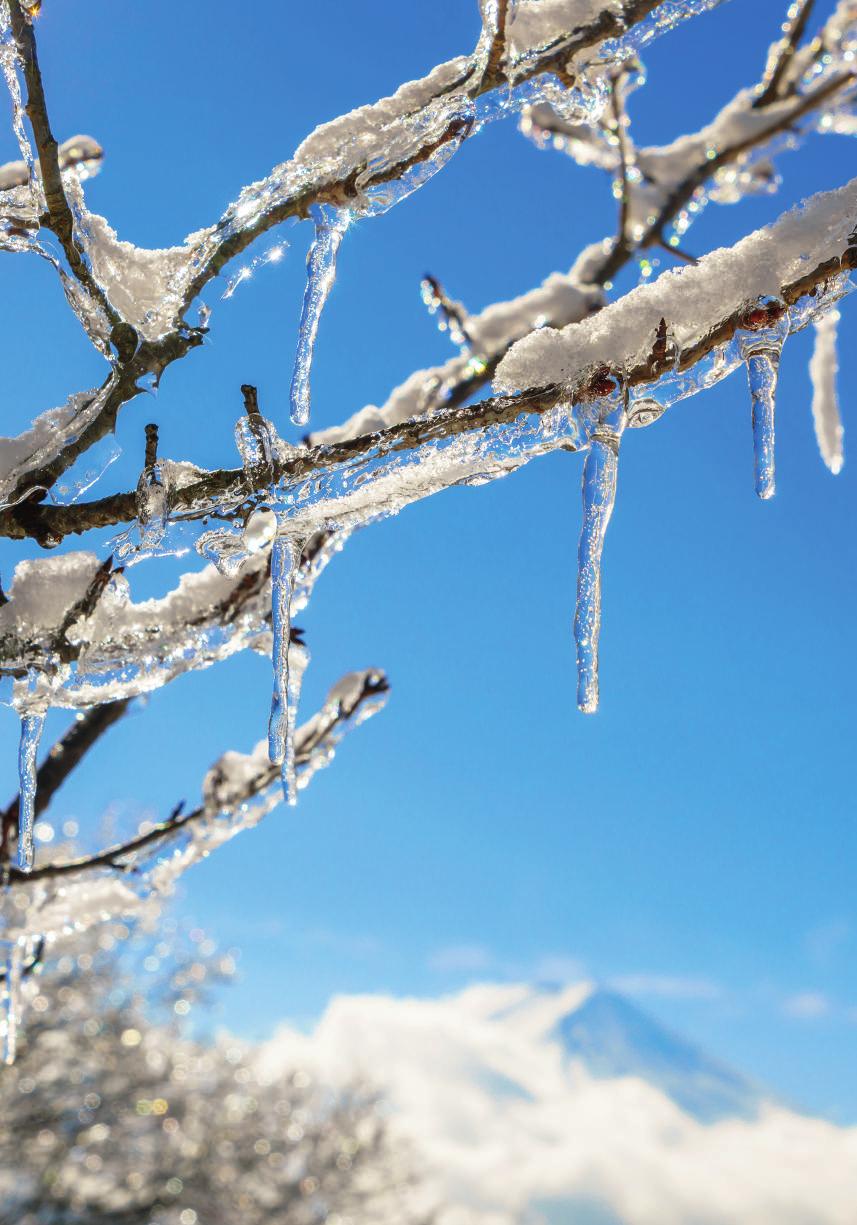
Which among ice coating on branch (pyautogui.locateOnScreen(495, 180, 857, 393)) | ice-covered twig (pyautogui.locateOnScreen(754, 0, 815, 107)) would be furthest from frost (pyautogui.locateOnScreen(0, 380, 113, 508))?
ice-covered twig (pyautogui.locateOnScreen(754, 0, 815, 107))

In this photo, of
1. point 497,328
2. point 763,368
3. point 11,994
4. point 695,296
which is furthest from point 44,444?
point 11,994

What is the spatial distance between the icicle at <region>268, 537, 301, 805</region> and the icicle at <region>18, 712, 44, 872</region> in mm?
732

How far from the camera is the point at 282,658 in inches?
77.0

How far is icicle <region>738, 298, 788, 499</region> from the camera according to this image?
1.23 meters

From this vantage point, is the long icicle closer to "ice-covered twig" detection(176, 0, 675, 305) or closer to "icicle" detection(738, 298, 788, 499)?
"icicle" detection(738, 298, 788, 499)

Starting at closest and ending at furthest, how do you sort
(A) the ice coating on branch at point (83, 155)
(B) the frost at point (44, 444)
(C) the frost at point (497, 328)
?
(B) the frost at point (44, 444) → (A) the ice coating on branch at point (83, 155) → (C) the frost at point (497, 328)

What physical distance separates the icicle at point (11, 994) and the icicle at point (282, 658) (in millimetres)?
1607

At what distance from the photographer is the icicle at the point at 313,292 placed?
172 cm

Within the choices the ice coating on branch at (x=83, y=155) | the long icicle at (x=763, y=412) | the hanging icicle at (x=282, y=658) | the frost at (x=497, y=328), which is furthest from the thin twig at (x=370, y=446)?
the frost at (x=497, y=328)

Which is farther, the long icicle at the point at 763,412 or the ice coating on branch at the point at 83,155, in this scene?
the ice coating on branch at the point at 83,155

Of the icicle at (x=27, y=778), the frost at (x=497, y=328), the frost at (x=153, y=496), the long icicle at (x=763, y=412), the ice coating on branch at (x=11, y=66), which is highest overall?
the frost at (x=497, y=328)

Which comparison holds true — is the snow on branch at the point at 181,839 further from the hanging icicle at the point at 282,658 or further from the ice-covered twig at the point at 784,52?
the ice-covered twig at the point at 784,52

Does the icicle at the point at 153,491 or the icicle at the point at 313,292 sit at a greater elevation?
the icicle at the point at 313,292

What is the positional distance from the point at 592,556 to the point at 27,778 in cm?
178
